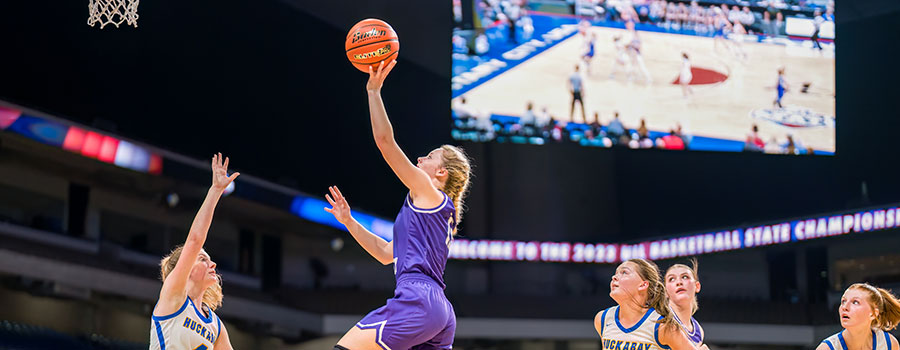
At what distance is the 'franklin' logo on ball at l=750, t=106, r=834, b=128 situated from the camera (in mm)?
17703

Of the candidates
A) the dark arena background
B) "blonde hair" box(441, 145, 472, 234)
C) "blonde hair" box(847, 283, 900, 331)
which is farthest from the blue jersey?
the dark arena background

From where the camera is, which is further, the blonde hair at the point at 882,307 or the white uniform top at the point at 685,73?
the white uniform top at the point at 685,73

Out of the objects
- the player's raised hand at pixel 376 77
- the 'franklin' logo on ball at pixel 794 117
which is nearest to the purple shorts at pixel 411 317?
the player's raised hand at pixel 376 77

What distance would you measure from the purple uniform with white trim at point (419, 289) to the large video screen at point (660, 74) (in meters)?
12.7

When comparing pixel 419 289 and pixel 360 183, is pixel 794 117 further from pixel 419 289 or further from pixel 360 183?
pixel 419 289

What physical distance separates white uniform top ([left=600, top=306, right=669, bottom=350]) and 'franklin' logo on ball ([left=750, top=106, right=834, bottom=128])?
A: 13.4 m

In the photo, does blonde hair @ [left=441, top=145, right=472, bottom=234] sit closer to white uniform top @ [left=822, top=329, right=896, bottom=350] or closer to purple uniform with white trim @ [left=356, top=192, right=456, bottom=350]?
purple uniform with white trim @ [left=356, top=192, right=456, bottom=350]

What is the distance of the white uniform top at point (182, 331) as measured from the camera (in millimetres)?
4602

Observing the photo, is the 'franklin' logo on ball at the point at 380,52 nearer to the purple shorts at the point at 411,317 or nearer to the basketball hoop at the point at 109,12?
the purple shorts at the point at 411,317

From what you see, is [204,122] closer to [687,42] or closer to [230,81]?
[230,81]

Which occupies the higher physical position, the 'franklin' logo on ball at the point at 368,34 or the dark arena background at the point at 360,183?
the dark arena background at the point at 360,183

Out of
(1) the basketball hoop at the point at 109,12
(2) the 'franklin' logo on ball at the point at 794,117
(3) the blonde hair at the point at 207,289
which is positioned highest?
(2) the 'franklin' logo on ball at the point at 794,117

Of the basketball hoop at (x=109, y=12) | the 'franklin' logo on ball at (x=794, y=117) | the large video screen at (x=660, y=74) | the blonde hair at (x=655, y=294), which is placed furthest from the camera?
the 'franklin' logo on ball at (x=794, y=117)

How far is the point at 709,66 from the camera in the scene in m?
17.8
